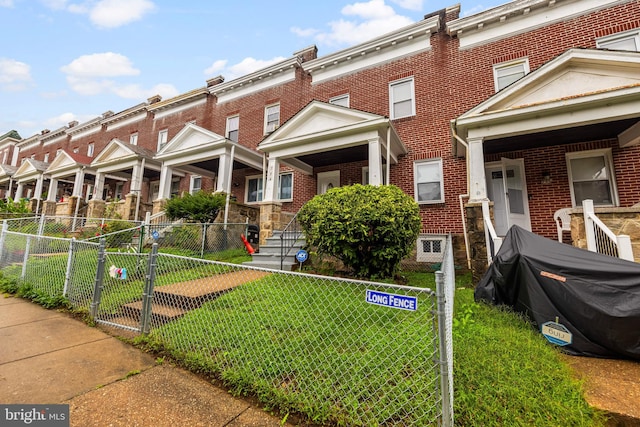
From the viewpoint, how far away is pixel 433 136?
9.31 meters

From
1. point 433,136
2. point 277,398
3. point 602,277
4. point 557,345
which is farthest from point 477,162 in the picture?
point 277,398

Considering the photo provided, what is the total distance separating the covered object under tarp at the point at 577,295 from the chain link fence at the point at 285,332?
1.41 meters

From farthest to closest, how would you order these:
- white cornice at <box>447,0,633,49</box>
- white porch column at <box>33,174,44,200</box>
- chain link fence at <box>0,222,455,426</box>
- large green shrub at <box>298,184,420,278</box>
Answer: white porch column at <box>33,174,44,200</box> < white cornice at <box>447,0,633,49</box> < large green shrub at <box>298,184,420,278</box> < chain link fence at <box>0,222,455,426</box>

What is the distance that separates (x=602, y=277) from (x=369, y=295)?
3.07 meters

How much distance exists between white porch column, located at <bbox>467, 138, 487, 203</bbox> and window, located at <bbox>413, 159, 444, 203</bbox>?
2.27 m

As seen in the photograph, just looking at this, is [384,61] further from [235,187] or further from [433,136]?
[235,187]

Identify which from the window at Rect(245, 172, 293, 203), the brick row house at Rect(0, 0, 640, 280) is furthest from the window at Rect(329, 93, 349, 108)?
the window at Rect(245, 172, 293, 203)

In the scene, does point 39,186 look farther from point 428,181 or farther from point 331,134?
point 428,181

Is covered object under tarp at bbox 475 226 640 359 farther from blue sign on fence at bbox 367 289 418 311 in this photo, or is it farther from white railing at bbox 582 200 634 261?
blue sign on fence at bbox 367 289 418 311

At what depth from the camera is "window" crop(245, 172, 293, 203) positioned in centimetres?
1190

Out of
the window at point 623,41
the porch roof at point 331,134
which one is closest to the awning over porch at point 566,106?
the porch roof at point 331,134

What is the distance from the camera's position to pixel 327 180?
35.8 feet

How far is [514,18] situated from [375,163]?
22.6 feet

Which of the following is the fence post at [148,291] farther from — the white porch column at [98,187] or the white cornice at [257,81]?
the white porch column at [98,187]
